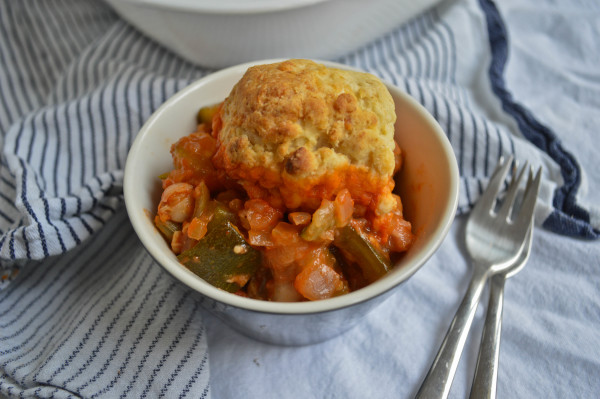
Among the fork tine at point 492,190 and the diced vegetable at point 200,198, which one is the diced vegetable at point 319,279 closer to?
the diced vegetable at point 200,198

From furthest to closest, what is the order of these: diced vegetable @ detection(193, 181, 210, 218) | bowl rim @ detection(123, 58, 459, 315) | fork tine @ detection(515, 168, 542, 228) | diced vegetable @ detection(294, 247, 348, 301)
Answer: fork tine @ detection(515, 168, 542, 228) → diced vegetable @ detection(193, 181, 210, 218) → diced vegetable @ detection(294, 247, 348, 301) → bowl rim @ detection(123, 58, 459, 315)

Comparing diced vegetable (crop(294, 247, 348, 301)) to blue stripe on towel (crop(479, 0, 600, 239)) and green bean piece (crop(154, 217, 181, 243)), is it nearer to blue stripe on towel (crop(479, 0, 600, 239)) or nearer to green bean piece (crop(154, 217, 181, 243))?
green bean piece (crop(154, 217, 181, 243))

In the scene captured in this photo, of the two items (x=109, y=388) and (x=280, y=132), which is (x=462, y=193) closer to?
(x=280, y=132)

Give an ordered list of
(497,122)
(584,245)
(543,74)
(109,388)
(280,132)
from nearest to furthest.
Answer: (280,132) → (109,388) → (584,245) → (497,122) → (543,74)

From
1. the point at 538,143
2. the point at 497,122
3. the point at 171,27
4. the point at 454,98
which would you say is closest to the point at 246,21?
the point at 171,27

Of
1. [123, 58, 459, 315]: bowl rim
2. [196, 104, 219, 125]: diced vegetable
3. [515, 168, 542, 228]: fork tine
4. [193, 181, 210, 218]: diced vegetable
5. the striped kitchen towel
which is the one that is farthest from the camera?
[515, 168, 542, 228]: fork tine

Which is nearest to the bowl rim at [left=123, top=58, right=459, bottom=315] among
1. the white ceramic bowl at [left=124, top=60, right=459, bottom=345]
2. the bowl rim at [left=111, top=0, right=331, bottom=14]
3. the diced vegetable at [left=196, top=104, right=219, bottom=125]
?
the white ceramic bowl at [left=124, top=60, right=459, bottom=345]

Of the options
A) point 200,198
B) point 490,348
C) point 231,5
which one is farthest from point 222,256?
point 231,5
